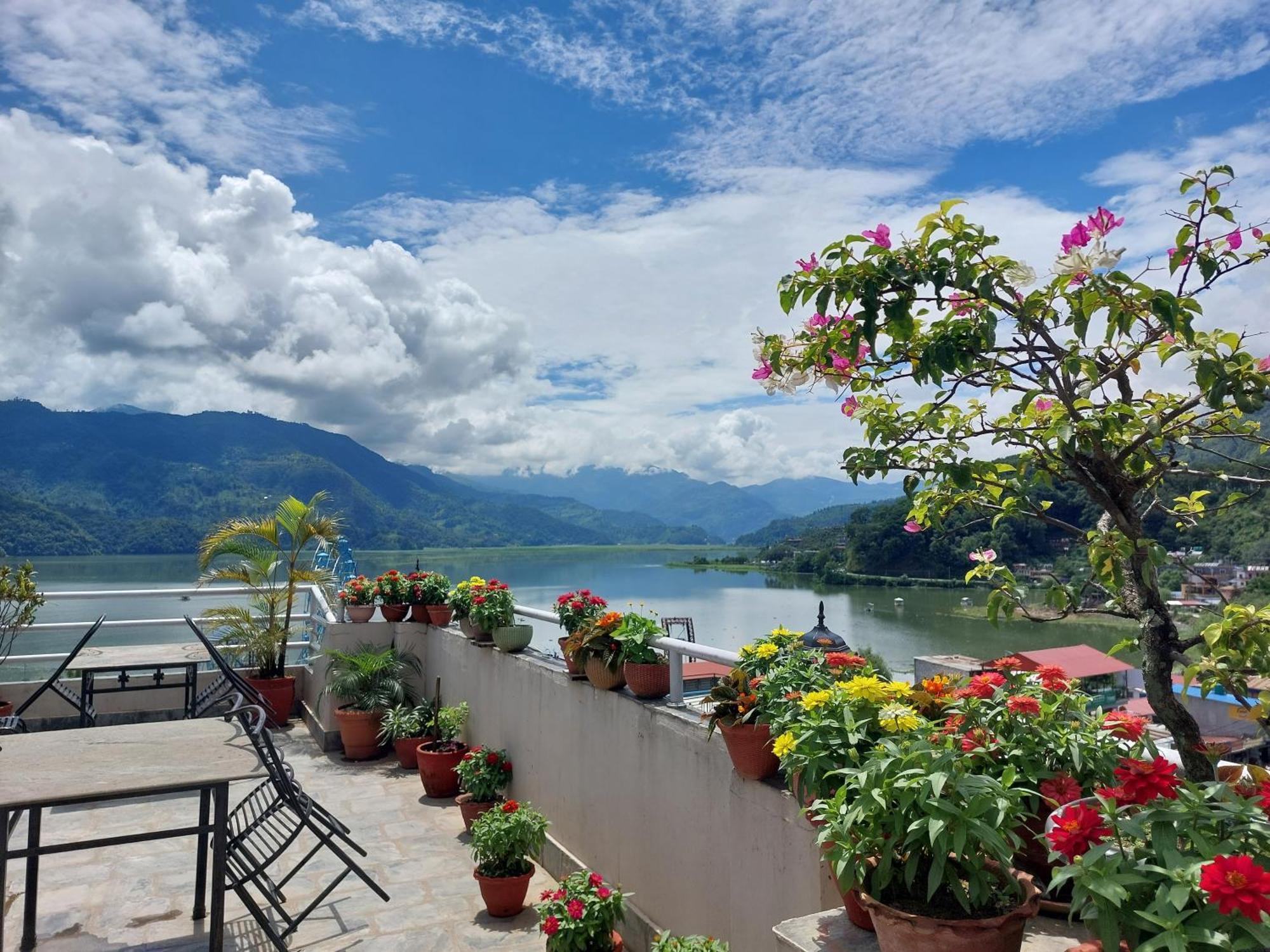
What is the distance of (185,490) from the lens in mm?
103438

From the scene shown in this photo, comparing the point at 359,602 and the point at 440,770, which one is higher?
the point at 359,602

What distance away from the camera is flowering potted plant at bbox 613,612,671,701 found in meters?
3.54

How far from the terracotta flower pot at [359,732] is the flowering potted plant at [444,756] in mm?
753

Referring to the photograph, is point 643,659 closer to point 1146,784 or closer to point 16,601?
point 1146,784

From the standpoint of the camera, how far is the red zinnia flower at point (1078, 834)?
52.4 inches

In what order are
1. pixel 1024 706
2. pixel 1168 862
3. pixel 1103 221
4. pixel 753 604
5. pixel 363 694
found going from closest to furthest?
1. pixel 1168 862
2. pixel 1103 221
3. pixel 1024 706
4. pixel 363 694
5. pixel 753 604

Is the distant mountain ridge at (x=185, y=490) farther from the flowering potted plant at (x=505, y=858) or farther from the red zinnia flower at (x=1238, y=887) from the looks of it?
the red zinnia flower at (x=1238, y=887)

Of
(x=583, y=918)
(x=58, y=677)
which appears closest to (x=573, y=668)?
(x=583, y=918)

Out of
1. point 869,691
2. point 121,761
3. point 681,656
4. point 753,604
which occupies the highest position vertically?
point 869,691

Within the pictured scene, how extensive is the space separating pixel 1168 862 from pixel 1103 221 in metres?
1.17

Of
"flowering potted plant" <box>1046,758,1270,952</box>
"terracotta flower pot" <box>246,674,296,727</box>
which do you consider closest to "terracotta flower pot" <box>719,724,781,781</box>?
"flowering potted plant" <box>1046,758,1270,952</box>

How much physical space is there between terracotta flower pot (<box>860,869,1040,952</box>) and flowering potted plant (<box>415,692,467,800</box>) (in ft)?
14.1

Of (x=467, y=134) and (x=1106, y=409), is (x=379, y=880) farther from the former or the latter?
(x=467, y=134)

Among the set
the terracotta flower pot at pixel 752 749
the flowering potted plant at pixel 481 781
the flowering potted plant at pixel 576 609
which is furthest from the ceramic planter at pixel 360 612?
the terracotta flower pot at pixel 752 749
